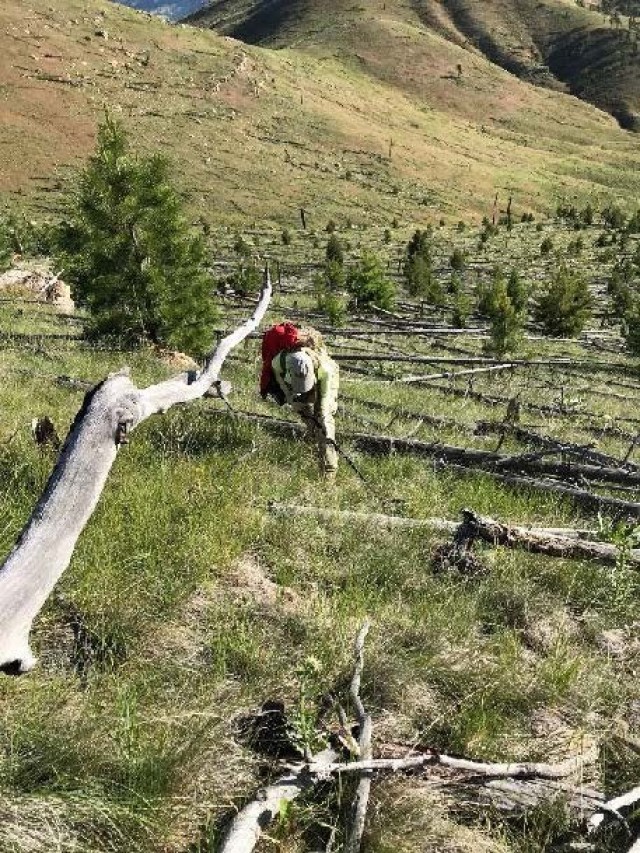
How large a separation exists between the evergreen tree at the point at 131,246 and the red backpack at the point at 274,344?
566 inches

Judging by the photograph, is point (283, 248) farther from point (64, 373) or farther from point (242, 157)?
point (64, 373)

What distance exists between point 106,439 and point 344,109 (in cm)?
14549

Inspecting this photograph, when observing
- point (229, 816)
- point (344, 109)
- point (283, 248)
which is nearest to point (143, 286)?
point (229, 816)

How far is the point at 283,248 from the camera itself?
Result: 73562 millimetres

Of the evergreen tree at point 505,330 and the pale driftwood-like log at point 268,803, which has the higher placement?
the pale driftwood-like log at point 268,803

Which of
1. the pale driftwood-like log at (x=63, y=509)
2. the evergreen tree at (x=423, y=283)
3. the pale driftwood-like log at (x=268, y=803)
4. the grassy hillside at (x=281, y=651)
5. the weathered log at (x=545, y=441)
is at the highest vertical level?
the pale driftwood-like log at (x=63, y=509)

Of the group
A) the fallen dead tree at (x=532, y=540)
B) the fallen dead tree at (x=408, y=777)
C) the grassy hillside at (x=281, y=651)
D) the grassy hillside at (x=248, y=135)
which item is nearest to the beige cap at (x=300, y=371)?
the grassy hillside at (x=281, y=651)

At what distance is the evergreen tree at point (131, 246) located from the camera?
2020 centimetres

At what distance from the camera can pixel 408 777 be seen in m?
2.64

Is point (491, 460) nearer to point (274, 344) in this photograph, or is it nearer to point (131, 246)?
point (274, 344)

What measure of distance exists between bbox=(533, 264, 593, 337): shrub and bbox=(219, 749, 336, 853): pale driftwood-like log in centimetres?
4206

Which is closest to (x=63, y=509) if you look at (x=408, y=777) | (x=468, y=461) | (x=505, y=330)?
(x=408, y=777)

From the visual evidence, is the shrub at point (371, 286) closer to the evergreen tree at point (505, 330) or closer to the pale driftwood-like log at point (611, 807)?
the evergreen tree at point (505, 330)

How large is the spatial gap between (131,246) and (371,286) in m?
25.7
